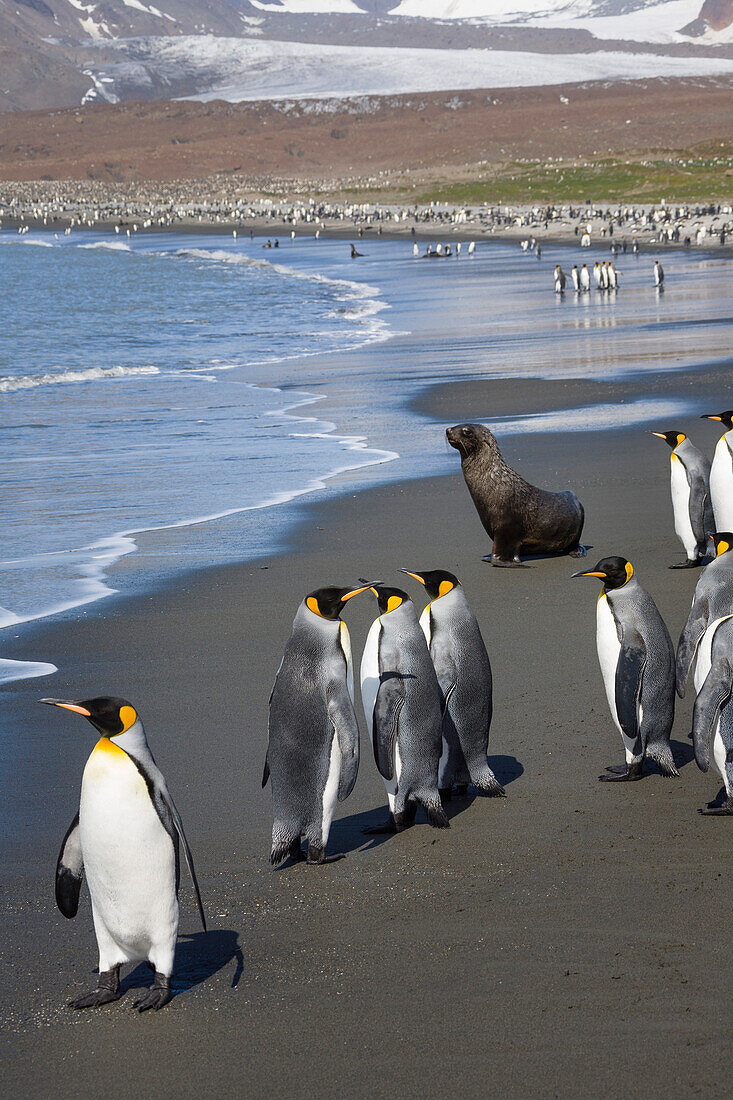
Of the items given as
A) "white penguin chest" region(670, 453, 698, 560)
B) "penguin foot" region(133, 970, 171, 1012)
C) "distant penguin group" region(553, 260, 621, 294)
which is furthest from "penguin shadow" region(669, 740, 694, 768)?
"distant penguin group" region(553, 260, 621, 294)

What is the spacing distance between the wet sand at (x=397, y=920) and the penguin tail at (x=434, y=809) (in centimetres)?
3

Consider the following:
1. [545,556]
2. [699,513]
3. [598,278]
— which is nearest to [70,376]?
[545,556]

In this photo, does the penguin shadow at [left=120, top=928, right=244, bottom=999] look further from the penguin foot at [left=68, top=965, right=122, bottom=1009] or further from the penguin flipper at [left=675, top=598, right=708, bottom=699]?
the penguin flipper at [left=675, top=598, right=708, bottom=699]

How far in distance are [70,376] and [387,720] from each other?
1610cm

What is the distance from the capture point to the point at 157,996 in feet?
11.3

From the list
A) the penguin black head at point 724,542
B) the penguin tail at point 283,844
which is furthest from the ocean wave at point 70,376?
the penguin tail at point 283,844

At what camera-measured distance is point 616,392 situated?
563 inches

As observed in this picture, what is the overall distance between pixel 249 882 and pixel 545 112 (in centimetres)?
11711

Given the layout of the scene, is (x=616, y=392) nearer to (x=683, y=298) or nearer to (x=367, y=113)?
(x=683, y=298)

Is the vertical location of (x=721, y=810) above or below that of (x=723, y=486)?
below

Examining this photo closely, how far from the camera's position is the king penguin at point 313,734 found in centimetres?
421

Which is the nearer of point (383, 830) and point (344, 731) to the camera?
point (344, 731)

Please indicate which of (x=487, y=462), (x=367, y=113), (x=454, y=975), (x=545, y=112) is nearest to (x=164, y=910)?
(x=454, y=975)

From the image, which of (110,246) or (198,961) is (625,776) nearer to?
(198,961)
